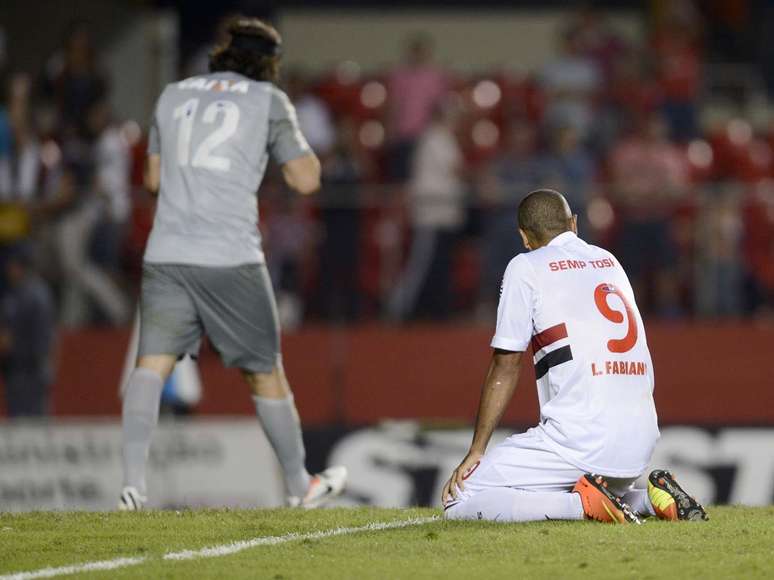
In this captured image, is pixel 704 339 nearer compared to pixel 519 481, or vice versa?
pixel 519 481

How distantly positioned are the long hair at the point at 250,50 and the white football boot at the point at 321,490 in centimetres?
197

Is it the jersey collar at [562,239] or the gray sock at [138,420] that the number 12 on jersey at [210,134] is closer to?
the gray sock at [138,420]

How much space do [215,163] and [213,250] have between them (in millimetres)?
414

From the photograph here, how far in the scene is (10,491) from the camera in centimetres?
1362

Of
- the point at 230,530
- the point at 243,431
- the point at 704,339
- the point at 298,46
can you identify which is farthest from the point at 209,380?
the point at 230,530

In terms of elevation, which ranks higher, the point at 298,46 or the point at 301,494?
the point at 298,46

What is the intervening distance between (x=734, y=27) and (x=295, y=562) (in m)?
16.4

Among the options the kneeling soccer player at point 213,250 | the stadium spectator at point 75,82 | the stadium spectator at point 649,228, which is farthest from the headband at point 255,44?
the stadium spectator at point 75,82

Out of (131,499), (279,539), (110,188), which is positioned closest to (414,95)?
(110,188)

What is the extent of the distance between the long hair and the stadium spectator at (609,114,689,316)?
20.7ft

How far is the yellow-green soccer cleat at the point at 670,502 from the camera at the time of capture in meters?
6.95

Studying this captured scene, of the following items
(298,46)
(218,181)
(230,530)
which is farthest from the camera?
(298,46)

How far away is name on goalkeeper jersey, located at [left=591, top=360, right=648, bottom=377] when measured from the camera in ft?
22.3

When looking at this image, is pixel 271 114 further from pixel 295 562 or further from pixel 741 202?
pixel 741 202
